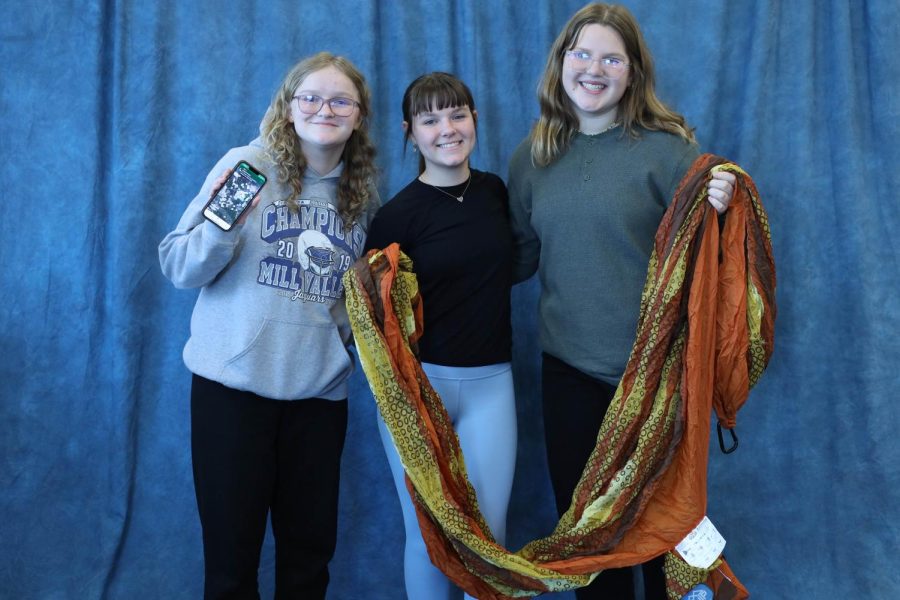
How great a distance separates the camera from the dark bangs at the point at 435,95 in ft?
5.69

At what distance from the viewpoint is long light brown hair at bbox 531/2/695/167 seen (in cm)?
168

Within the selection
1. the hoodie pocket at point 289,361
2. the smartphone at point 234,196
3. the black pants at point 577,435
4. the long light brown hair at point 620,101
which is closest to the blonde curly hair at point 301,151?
the smartphone at point 234,196

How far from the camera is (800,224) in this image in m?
2.27

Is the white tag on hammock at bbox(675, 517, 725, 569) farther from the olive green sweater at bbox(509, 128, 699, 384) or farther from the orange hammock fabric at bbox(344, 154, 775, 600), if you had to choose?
the olive green sweater at bbox(509, 128, 699, 384)

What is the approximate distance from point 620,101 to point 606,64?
10 cm

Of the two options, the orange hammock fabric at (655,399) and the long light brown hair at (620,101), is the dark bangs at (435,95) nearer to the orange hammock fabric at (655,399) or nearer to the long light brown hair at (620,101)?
the long light brown hair at (620,101)

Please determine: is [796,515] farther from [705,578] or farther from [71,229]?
[71,229]

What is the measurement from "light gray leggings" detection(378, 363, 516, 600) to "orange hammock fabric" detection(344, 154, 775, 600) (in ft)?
0.40

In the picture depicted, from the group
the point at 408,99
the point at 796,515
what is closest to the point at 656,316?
the point at 408,99

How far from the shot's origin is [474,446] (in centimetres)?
177

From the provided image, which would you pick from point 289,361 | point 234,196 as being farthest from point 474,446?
point 234,196

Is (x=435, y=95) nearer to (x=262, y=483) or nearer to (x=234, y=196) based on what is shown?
(x=234, y=196)

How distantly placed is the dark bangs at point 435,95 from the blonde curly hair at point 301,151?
118 mm

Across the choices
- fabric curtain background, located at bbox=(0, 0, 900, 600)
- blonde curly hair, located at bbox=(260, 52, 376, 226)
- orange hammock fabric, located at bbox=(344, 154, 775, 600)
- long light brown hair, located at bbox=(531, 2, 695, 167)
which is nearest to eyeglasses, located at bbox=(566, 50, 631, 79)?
long light brown hair, located at bbox=(531, 2, 695, 167)
